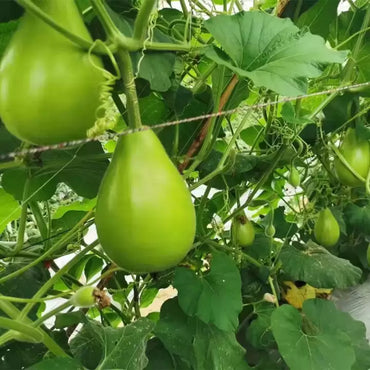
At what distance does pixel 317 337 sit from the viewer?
0.78 m

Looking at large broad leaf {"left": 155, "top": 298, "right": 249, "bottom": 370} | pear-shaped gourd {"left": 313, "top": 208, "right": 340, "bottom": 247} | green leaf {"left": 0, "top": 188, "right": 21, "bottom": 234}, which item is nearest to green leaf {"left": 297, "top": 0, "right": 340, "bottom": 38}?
pear-shaped gourd {"left": 313, "top": 208, "right": 340, "bottom": 247}

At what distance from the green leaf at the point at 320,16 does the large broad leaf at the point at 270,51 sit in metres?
0.27

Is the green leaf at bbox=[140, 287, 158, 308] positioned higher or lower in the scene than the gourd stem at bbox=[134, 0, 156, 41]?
lower

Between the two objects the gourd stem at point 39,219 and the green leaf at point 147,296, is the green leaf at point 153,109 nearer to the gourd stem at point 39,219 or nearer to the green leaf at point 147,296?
the gourd stem at point 39,219

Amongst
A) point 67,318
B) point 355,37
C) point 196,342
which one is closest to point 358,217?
point 355,37

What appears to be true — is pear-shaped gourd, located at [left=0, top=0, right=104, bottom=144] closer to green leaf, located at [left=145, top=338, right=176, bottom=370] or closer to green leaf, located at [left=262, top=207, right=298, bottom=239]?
green leaf, located at [left=145, top=338, right=176, bottom=370]

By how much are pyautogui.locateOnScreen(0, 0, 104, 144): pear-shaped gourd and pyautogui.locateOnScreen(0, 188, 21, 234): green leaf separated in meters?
0.59

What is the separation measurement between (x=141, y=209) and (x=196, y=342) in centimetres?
36

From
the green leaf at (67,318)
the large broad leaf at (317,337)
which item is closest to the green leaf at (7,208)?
the green leaf at (67,318)

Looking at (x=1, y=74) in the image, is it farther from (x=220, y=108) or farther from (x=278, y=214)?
(x=278, y=214)

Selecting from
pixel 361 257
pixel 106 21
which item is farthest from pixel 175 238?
pixel 361 257

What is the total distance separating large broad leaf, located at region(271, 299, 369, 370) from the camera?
29.1 inches

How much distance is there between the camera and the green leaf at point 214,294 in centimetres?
67

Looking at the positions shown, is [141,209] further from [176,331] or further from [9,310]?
[176,331]
